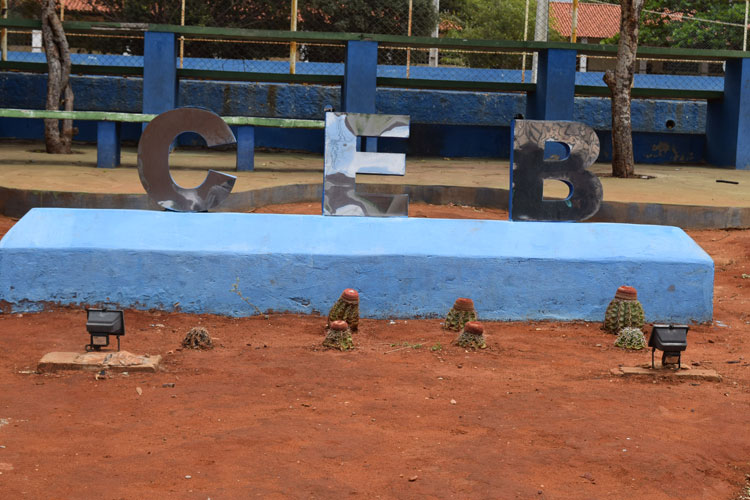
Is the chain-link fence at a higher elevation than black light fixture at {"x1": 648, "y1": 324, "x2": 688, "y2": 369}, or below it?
higher

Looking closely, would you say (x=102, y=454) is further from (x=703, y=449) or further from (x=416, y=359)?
(x=703, y=449)

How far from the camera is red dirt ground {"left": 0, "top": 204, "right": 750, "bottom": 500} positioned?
3.86 meters

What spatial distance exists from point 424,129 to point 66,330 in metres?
11.7

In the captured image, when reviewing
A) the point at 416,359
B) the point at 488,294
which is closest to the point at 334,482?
the point at 416,359

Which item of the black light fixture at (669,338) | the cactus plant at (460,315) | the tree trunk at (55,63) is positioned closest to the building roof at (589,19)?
the tree trunk at (55,63)

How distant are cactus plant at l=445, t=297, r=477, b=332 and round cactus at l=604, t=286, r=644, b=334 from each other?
99cm

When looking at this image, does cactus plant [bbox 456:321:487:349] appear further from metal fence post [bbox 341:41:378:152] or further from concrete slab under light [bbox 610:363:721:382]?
metal fence post [bbox 341:41:378:152]

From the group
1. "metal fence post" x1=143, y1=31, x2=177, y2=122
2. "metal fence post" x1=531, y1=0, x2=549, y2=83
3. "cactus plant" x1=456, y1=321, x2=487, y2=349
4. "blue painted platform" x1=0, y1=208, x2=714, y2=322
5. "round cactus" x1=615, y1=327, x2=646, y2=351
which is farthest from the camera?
"metal fence post" x1=531, y1=0, x2=549, y2=83

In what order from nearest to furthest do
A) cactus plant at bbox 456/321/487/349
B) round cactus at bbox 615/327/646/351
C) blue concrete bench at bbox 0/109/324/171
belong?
1. cactus plant at bbox 456/321/487/349
2. round cactus at bbox 615/327/646/351
3. blue concrete bench at bbox 0/109/324/171

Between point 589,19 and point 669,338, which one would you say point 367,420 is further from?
point 589,19

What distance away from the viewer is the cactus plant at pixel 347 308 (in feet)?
21.3

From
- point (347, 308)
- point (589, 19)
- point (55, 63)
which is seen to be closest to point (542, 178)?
point (347, 308)

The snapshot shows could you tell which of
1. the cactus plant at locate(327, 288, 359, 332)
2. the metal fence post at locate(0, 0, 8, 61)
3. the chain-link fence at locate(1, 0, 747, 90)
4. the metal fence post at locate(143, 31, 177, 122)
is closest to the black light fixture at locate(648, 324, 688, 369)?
the cactus plant at locate(327, 288, 359, 332)

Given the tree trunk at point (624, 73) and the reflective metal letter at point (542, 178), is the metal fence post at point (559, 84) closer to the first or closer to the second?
the tree trunk at point (624, 73)
